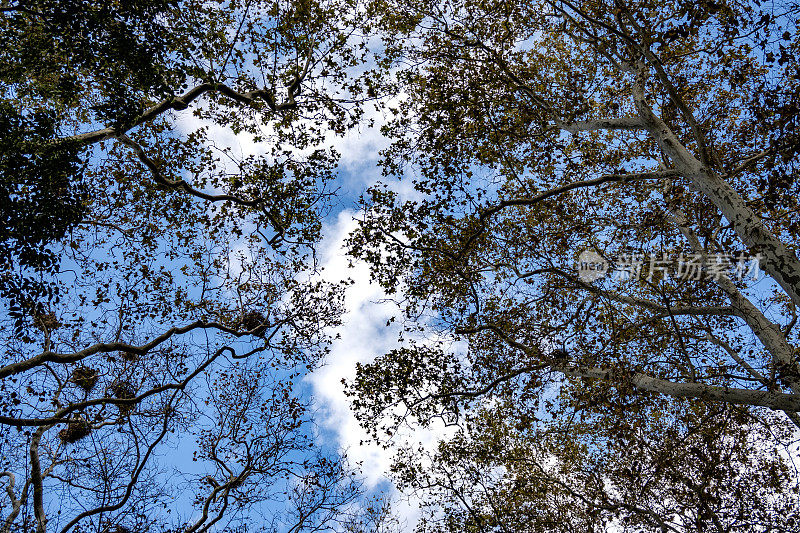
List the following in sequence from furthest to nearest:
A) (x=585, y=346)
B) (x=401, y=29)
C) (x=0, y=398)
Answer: (x=401, y=29) → (x=585, y=346) → (x=0, y=398)

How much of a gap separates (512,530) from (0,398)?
11982mm

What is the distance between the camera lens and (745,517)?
32.5 ft

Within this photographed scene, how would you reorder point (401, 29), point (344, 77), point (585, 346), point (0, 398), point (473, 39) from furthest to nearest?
point (344, 77)
point (401, 29)
point (473, 39)
point (585, 346)
point (0, 398)

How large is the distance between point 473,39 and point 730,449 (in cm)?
1099

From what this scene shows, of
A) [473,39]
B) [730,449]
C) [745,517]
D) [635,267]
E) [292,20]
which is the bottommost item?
A: [745,517]

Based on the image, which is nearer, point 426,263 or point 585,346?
point 585,346

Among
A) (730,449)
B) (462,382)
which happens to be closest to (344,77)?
(462,382)

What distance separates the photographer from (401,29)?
10500 mm

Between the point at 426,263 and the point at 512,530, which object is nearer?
the point at 426,263

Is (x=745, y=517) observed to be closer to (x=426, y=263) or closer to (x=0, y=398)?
(x=426, y=263)

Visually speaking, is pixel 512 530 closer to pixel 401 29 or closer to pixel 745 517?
pixel 745 517

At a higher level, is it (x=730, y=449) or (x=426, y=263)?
(x=426, y=263)

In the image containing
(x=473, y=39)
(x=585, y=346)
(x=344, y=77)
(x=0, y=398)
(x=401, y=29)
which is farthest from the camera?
(x=344, y=77)

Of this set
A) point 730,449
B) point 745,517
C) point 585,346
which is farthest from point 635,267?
point 745,517
